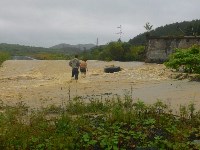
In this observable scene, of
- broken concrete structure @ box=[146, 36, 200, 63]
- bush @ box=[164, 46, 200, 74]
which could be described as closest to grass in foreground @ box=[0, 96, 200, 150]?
bush @ box=[164, 46, 200, 74]

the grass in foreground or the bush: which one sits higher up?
A: the bush

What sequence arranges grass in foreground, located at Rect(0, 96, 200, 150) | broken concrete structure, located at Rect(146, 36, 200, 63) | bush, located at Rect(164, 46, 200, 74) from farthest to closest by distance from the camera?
broken concrete structure, located at Rect(146, 36, 200, 63) → bush, located at Rect(164, 46, 200, 74) → grass in foreground, located at Rect(0, 96, 200, 150)

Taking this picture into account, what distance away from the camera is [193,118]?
9.18 meters

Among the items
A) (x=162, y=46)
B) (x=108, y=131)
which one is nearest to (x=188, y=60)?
(x=108, y=131)

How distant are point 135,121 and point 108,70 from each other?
20123mm

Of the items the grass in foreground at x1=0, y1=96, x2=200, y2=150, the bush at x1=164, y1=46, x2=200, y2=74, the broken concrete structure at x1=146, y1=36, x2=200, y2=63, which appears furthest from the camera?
the broken concrete structure at x1=146, y1=36, x2=200, y2=63

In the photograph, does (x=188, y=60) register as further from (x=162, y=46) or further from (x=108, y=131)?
(x=162, y=46)

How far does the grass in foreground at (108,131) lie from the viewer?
7.66m

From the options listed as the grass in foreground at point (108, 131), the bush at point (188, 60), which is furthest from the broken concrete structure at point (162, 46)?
the grass in foreground at point (108, 131)

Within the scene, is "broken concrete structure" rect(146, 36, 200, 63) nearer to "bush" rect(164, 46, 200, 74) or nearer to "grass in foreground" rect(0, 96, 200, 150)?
"bush" rect(164, 46, 200, 74)

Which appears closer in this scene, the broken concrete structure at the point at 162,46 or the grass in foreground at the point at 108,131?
the grass in foreground at the point at 108,131

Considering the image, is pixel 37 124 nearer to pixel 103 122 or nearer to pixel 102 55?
pixel 103 122

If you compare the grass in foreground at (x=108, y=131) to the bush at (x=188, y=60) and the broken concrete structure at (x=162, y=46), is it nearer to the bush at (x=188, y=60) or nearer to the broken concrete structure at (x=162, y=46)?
the bush at (x=188, y=60)

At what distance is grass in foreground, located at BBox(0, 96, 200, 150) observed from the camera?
7.66 meters
